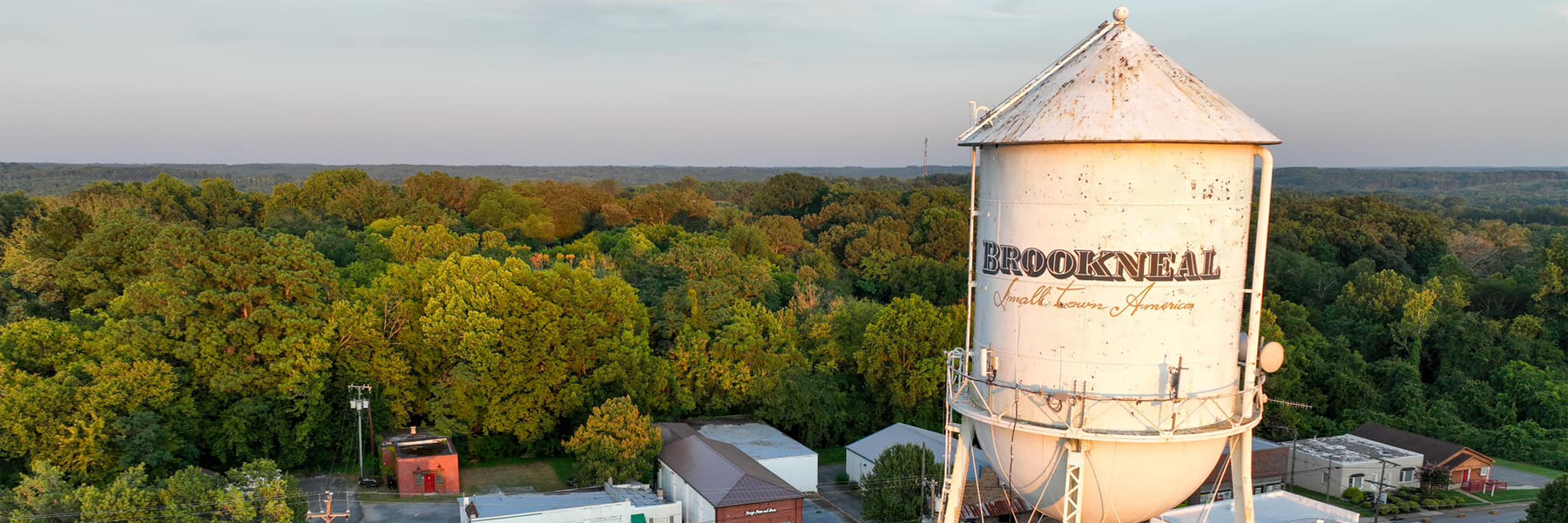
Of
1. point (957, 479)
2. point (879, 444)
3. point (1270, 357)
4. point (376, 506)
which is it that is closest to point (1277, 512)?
point (879, 444)

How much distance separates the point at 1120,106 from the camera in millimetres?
13211

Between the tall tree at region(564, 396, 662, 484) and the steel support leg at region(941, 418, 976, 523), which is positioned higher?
the steel support leg at region(941, 418, 976, 523)

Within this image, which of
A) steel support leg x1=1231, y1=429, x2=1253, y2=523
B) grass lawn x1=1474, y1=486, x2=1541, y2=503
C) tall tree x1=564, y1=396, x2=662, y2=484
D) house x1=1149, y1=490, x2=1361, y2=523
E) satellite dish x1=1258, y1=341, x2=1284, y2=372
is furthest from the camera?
grass lawn x1=1474, y1=486, x2=1541, y2=503

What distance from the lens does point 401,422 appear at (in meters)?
40.4

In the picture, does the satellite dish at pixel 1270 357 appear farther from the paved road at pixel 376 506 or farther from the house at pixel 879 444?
the paved road at pixel 376 506

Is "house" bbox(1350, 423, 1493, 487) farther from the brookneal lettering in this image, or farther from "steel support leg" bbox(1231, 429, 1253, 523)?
the brookneal lettering

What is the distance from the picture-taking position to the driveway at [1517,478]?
4050 centimetres

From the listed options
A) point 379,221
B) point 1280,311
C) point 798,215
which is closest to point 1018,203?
point 1280,311

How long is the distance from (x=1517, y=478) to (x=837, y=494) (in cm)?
2891

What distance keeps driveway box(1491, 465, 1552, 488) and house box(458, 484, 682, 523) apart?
34469mm

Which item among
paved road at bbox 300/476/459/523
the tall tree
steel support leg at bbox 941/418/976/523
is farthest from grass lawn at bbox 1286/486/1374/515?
paved road at bbox 300/476/459/523

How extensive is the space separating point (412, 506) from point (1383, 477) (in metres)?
36.4

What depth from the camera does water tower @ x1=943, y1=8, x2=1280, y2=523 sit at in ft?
43.2

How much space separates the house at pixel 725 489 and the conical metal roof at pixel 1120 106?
64.0ft
